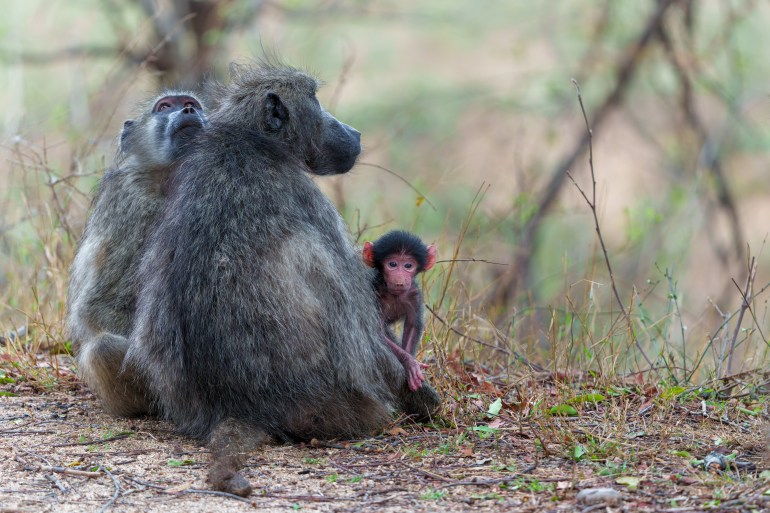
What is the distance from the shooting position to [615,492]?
112 inches

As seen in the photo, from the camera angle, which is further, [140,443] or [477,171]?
[477,171]

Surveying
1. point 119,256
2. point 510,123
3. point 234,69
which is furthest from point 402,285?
point 510,123

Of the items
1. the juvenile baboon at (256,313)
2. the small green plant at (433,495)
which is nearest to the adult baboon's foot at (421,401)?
the juvenile baboon at (256,313)

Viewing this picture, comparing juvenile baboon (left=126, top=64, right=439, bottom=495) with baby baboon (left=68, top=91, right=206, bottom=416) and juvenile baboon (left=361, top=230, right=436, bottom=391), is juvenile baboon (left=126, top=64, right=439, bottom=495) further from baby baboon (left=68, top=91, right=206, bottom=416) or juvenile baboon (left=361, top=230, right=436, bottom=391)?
baby baboon (left=68, top=91, right=206, bottom=416)

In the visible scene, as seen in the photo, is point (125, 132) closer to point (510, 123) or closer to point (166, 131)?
point (166, 131)

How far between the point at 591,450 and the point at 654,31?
7.16 metres

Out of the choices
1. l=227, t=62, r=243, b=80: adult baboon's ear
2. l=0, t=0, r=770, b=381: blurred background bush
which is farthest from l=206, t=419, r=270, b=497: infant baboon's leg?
l=0, t=0, r=770, b=381: blurred background bush

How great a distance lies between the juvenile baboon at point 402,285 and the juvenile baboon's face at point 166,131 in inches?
35.5

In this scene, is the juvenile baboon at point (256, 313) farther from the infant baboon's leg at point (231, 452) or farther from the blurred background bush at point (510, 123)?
the blurred background bush at point (510, 123)

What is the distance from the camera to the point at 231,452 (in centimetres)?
323

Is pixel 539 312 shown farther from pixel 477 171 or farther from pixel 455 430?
pixel 477 171

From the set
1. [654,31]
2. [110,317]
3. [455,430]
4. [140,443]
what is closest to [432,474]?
[455,430]

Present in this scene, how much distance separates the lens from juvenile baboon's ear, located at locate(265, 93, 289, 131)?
3875mm

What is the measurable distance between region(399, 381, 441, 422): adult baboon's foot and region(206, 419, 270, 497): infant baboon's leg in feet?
1.88
